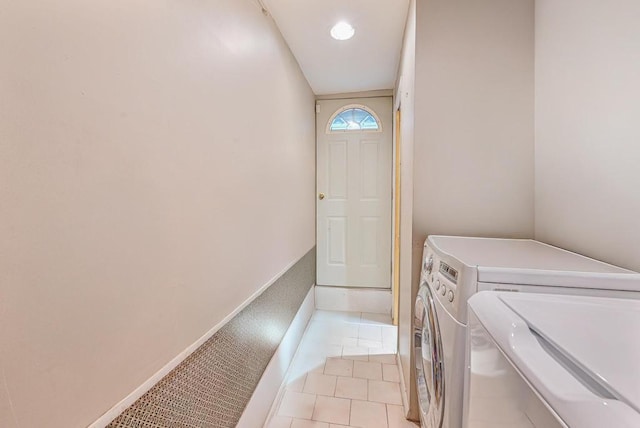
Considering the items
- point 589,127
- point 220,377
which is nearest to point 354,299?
point 220,377

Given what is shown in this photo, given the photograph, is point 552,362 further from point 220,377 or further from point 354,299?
point 354,299

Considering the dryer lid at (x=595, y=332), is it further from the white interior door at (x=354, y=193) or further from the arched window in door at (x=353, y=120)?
the arched window in door at (x=353, y=120)

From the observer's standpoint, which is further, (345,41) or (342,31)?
(345,41)

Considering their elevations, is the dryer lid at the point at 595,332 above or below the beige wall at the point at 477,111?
below

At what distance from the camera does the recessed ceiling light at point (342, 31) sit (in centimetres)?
177

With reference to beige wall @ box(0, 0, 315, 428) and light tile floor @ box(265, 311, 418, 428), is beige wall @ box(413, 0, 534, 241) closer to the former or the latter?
beige wall @ box(0, 0, 315, 428)

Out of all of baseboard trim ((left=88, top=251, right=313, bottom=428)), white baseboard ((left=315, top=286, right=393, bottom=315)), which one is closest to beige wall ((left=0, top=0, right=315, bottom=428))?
baseboard trim ((left=88, top=251, right=313, bottom=428))

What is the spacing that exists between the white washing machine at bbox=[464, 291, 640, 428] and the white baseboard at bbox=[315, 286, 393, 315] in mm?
2242

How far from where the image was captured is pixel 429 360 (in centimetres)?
105

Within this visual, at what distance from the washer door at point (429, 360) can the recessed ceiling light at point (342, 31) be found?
1.70 m

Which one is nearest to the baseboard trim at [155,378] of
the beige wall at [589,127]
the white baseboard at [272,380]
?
the white baseboard at [272,380]

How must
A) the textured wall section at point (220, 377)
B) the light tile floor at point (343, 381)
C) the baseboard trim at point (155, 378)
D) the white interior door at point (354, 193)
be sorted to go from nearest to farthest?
the baseboard trim at point (155, 378) → the textured wall section at point (220, 377) → the light tile floor at point (343, 381) → the white interior door at point (354, 193)

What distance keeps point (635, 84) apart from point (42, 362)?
169cm

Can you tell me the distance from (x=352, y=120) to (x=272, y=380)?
2.50 metres
